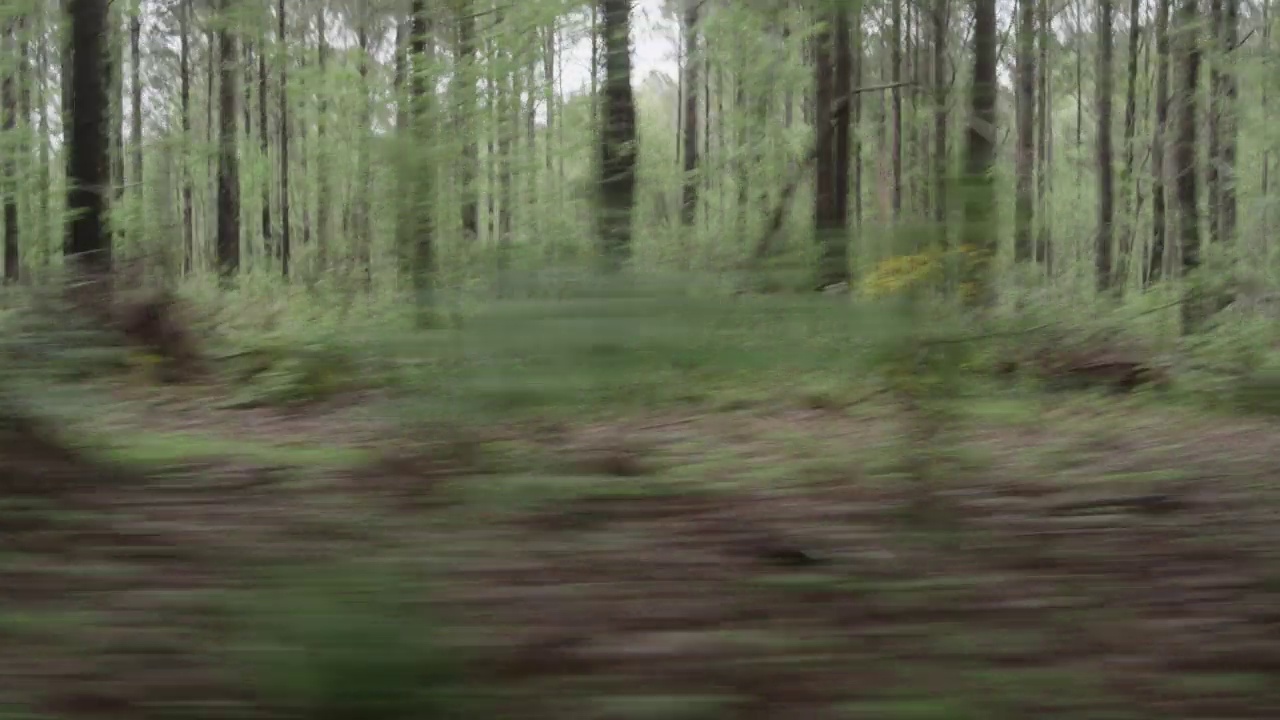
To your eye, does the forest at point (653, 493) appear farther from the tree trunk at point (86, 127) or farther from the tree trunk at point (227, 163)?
the tree trunk at point (227, 163)

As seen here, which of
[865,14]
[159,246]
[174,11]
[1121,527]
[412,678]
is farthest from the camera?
[174,11]

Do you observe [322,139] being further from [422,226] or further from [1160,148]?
[422,226]

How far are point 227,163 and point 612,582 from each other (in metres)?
21.5

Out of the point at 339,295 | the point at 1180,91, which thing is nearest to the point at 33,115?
the point at 339,295

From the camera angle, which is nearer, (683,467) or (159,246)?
(683,467)

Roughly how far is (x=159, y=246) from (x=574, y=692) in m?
9.05

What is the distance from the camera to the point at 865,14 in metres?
5.82

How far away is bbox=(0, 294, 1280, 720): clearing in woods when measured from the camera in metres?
3.03

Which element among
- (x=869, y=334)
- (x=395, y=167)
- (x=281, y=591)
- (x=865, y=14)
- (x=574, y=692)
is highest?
(x=865, y=14)

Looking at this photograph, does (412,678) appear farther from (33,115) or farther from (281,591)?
(33,115)

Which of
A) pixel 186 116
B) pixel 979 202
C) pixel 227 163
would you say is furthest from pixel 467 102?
pixel 186 116

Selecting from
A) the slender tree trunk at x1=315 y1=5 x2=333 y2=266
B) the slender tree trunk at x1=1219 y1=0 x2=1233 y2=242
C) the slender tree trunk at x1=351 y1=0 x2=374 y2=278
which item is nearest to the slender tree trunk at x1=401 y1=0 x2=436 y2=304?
the slender tree trunk at x1=351 y1=0 x2=374 y2=278

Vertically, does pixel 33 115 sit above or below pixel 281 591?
above

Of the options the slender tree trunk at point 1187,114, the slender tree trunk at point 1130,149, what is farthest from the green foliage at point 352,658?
the slender tree trunk at point 1130,149
